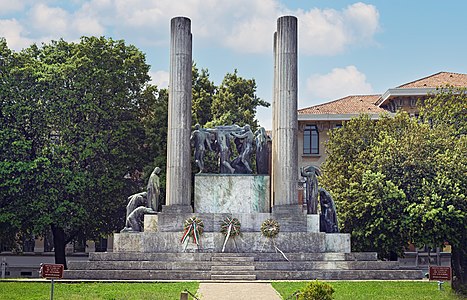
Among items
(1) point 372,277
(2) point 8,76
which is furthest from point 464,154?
(2) point 8,76

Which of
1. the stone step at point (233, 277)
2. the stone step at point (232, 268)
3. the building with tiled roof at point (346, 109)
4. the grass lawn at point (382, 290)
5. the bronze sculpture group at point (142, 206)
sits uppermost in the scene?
the building with tiled roof at point (346, 109)

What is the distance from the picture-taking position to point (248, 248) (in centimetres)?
2684

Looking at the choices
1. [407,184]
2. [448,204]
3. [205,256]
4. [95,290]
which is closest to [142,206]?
[205,256]

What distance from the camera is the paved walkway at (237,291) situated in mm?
17859

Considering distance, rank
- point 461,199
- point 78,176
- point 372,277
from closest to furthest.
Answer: point 372,277 → point 461,199 → point 78,176

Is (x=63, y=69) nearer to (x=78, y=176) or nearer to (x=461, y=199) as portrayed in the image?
(x=78, y=176)

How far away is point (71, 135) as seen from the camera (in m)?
39.8

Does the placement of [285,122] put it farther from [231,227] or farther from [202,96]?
[202,96]

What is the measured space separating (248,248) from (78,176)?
15.0 metres

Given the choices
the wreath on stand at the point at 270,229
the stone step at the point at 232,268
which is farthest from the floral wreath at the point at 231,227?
the stone step at the point at 232,268

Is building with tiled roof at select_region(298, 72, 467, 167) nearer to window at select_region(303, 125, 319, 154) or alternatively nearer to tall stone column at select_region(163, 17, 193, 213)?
window at select_region(303, 125, 319, 154)

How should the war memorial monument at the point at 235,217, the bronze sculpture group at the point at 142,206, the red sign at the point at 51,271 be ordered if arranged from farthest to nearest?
the bronze sculpture group at the point at 142,206
the war memorial monument at the point at 235,217
the red sign at the point at 51,271

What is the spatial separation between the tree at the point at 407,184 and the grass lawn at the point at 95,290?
1586 cm

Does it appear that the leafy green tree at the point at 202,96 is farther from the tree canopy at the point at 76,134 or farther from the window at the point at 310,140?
the window at the point at 310,140
